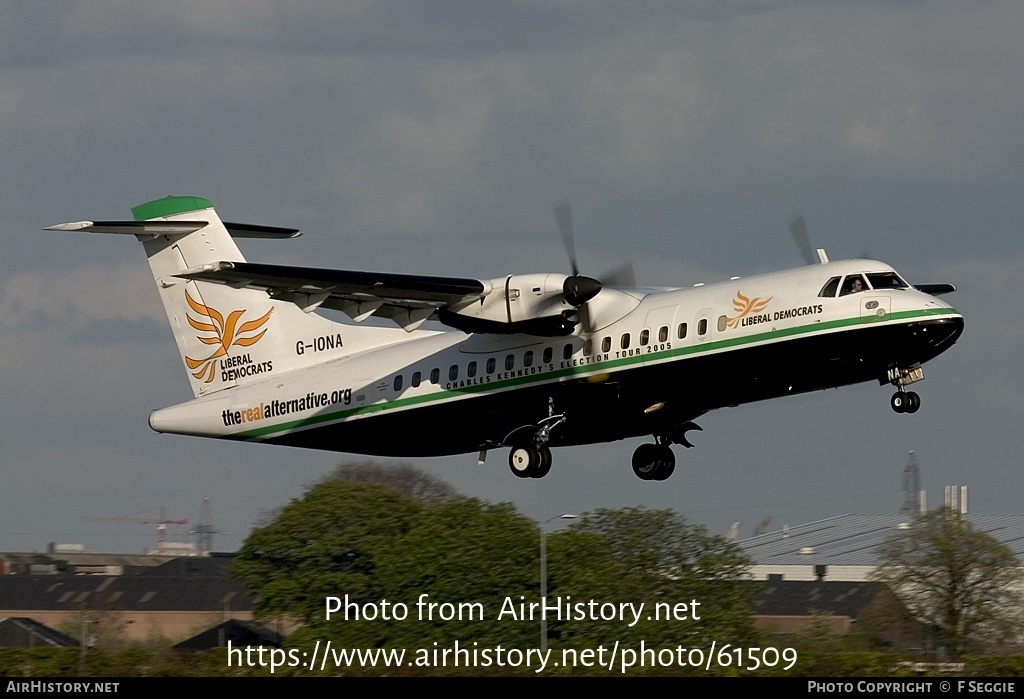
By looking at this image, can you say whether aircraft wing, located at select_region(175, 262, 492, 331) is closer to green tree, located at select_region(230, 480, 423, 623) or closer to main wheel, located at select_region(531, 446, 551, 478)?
main wheel, located at select_region(531, 446, 551, 478)

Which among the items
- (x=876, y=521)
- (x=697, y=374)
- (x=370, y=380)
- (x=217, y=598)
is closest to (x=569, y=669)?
(x=370, y=380)

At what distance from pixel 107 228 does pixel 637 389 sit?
398 inches

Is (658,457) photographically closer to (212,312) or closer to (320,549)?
(212,312)

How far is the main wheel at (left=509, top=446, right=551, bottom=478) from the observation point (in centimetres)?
2275

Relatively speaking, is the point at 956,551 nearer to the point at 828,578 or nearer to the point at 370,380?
the point at 828,578

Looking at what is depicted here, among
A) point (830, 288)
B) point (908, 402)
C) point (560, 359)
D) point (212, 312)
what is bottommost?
point (908, 402)

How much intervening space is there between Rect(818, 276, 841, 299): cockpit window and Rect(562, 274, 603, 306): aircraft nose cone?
11.1ft

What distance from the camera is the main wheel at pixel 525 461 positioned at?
22750mm

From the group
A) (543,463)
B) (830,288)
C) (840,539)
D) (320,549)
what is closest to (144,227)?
(543,463)

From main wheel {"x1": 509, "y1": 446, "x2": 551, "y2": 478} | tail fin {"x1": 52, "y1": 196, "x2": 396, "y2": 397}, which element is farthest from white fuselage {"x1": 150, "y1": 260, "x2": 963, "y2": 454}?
main wheel {"x1": 509, "y1": 446, "x2": 551, "y2": 478}

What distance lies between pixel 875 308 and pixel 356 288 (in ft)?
24.0

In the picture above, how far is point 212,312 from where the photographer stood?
89.9 ft

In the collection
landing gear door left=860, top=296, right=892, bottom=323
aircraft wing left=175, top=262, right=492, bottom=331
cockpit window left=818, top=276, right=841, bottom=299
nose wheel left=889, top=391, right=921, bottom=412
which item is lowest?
nose wheel left=889, top=391, right=921, bottom=412

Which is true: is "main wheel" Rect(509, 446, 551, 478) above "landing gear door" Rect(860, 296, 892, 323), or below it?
below
